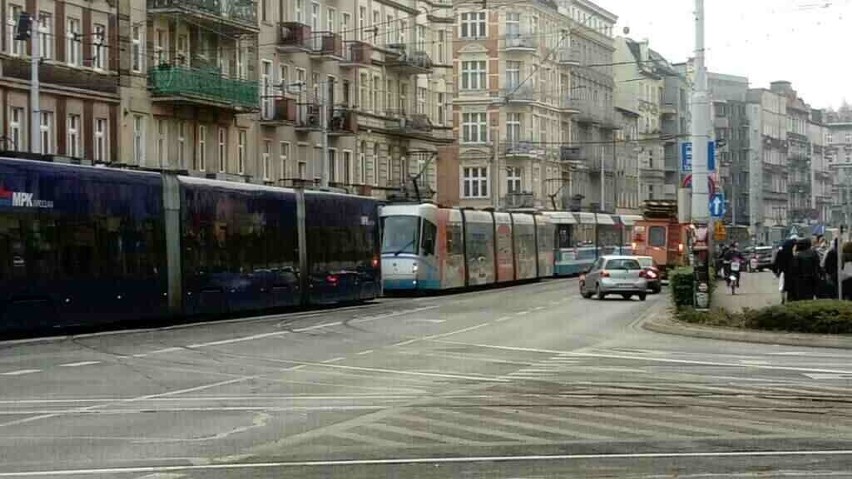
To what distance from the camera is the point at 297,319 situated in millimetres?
34250

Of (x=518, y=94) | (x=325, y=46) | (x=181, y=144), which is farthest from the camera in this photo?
(x=518, y=94)

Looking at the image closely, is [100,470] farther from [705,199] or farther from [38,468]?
[705,199]

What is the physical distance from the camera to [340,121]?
207 ft

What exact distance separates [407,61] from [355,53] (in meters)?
5.39

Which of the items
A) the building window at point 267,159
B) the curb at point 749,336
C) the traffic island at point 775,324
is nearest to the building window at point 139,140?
the building window at point 267,159

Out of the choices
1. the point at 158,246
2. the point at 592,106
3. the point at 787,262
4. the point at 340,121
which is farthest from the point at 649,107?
the point at 158,246

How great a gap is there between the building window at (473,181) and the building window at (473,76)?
5503 millimetres

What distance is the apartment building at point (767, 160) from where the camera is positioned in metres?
136

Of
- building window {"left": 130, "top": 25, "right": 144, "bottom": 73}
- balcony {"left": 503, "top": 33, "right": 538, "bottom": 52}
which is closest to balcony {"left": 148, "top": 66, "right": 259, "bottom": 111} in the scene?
building window {"left": 130, "top": 25, "right": 144, "bottom": 73}

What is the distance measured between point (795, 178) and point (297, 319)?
12720 cm

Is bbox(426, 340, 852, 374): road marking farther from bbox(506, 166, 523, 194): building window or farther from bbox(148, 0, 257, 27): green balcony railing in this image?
bbox(506, 166, 523, 194): building window

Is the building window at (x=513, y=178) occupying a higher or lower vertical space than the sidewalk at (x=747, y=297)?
higher

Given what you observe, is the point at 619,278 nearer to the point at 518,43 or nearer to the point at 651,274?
the point at 651,274

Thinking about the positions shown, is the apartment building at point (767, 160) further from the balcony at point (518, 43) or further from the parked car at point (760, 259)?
the parked car at point (760, 259)
